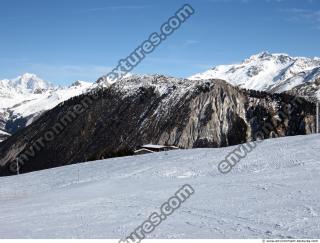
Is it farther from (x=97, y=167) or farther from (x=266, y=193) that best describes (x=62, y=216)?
(x=97, y=167)

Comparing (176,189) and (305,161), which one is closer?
(176,189)

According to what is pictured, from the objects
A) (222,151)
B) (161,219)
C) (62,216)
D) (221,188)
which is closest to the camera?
(161,219)

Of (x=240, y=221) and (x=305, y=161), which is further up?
(x=305, y=161)

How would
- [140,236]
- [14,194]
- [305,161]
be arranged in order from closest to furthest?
1. [140,236]
2. [305,161]
3. [14,194]

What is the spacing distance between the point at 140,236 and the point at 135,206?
20.1 ft

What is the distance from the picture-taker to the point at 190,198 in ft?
76.8

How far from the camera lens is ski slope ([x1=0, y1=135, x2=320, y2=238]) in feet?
55.8

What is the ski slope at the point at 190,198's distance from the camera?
17.0 metres

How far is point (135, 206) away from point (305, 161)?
43.1 ft

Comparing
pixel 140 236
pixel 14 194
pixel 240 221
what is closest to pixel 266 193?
pixel 240 221

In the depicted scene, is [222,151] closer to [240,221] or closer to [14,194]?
[14,194]

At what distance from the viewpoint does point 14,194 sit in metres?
35.3

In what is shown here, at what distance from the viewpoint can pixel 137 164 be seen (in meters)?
40.2

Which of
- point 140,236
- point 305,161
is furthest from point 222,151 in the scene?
point 140,236
